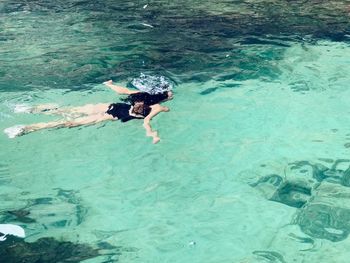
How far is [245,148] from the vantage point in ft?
20.9

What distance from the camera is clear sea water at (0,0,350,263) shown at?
4.86 m

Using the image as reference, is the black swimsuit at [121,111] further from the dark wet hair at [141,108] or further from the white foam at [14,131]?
the white foam at [14,131]

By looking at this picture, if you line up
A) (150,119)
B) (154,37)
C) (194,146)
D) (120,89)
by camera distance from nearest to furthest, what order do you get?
(194,146), (150,119), (120,89), (154,37)

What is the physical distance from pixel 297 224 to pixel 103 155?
2728mm

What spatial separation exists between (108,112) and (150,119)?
2.20 feet

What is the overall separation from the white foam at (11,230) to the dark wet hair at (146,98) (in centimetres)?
292

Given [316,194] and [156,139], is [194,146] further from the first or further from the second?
[316,194]

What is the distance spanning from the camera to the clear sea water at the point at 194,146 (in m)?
4.86

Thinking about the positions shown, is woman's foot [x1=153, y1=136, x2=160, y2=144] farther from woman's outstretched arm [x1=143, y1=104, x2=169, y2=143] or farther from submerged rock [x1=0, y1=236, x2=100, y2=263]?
submerged rock [x1=0, y1=236, x2=100, y2=263]

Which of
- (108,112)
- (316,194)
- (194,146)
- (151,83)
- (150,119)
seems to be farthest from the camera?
(151,83)

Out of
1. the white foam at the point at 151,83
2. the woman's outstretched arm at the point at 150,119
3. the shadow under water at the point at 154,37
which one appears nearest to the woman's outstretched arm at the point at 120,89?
the white foam at the point at 151,83

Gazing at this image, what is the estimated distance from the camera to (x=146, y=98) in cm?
731

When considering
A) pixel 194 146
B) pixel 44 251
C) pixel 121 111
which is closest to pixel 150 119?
pixel 121 111

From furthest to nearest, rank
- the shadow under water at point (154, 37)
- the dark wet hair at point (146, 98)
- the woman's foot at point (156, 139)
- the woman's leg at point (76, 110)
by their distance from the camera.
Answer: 1. the shadow under water at point (154, 37)
2. the dark wet hair at point (146, 98)
3. the woman's leg at point (76, 110)
4. the woman's foot at point (156, 139)
